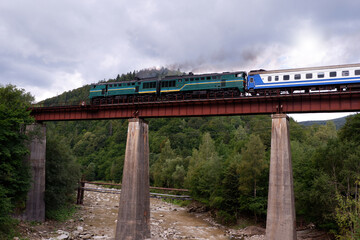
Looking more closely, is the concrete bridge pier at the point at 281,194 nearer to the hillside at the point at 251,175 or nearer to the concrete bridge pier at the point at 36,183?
the hillside at the point at 251,175

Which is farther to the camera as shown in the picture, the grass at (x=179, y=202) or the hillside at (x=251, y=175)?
the grass at (x=179, y=202)

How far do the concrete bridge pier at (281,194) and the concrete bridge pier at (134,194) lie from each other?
11829 millimetres

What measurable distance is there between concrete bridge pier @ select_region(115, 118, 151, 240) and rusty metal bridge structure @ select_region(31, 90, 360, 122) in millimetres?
3129

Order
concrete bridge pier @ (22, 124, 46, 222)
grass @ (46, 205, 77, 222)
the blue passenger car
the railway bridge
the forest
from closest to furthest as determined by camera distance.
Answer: the railway bridge
the blue passenger car
the forest
concrete bridge pier @ (22, 124, 46, 222)
grass @ (46, 205, 77, 222)

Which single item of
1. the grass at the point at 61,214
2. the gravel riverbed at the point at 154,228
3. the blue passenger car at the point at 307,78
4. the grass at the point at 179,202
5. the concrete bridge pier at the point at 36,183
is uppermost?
the blue passenger car at the point at 307,78

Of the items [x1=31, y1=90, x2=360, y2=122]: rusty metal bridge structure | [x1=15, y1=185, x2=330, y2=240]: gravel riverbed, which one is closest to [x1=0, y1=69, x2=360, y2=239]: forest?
[x1=15, y1=185, x2=330, y2=240]: gravel riverbed

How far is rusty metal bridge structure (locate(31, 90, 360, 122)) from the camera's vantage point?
2200cm

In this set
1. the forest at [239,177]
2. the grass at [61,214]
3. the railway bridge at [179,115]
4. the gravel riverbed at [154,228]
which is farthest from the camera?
the grass at [61,214]

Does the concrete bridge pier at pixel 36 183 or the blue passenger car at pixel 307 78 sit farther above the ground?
the blue passenger car at pixel 307 78

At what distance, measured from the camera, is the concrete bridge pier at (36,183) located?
30744 millimetres

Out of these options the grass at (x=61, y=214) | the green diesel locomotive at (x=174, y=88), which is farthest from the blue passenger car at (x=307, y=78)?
the grass at (x=61, y=214)

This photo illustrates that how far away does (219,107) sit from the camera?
25.9 m

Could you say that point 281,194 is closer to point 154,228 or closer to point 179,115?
point 179,115

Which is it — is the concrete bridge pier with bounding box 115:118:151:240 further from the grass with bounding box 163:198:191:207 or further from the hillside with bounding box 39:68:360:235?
the grass with bounding box 163:198:191:207
